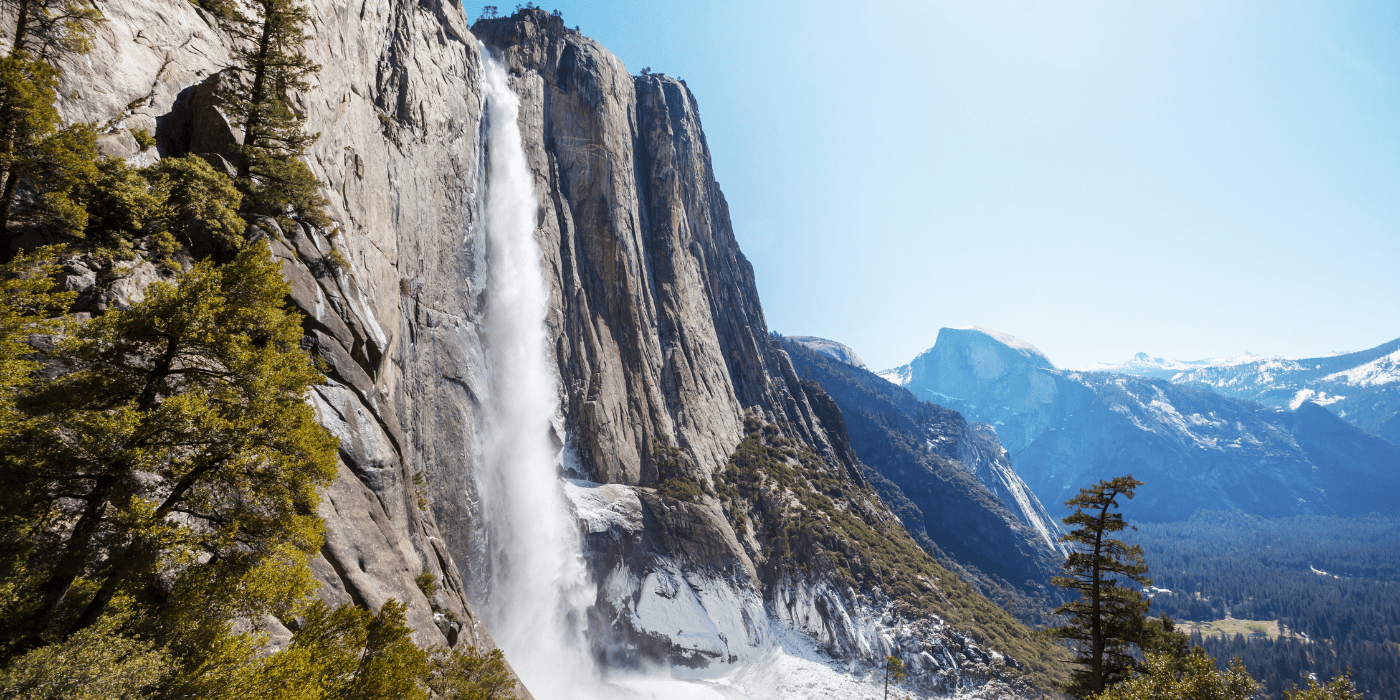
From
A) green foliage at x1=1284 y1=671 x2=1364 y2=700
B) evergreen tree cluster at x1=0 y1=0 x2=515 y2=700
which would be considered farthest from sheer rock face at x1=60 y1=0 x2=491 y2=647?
green foliage at x1=1284 y1=671 x2=1364 y2=700

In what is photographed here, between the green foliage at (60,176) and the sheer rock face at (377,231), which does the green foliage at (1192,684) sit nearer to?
the sheer rock face at (377,231)

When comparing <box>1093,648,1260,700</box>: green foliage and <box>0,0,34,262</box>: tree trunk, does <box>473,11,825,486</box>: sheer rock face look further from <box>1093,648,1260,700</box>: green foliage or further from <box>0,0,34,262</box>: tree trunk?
<box>1093,648,1260,700</box>: green foliage

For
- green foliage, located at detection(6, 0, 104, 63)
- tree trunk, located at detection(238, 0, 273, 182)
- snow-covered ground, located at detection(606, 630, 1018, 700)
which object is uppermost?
tree trunk, located at detection(238, 0, 273, 182)

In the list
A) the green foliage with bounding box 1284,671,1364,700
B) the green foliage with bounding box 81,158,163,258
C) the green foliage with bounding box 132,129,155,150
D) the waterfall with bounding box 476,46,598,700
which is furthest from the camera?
the waterfall with bounding box 476,46,598,700

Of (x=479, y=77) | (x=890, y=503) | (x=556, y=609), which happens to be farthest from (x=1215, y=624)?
(x=479, y=77)

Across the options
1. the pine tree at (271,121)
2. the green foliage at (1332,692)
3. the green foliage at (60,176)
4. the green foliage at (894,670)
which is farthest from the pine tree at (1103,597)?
the pine tree at (271,121)

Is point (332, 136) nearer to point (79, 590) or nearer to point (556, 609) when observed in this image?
point (79, 590)
